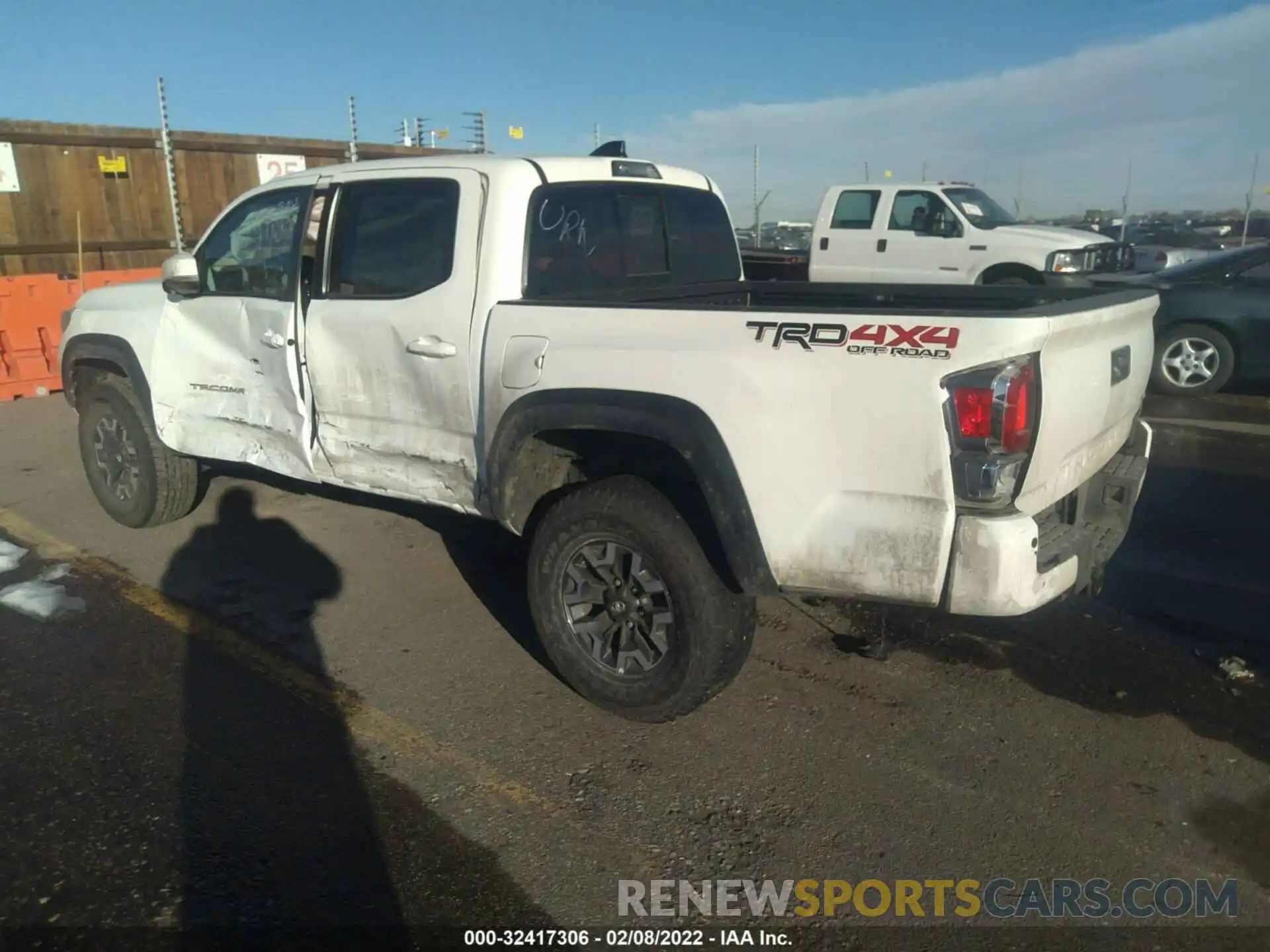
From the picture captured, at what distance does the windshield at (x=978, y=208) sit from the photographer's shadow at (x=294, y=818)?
34.4 ft

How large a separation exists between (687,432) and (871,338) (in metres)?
0.66

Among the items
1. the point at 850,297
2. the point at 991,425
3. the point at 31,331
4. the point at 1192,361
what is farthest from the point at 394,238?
the point at 1192,361

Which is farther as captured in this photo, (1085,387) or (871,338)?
(1085,387)

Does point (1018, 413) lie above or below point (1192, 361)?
above

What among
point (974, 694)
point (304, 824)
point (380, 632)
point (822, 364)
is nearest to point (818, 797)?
point (974, 694)

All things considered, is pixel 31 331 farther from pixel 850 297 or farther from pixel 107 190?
pixel 850 297

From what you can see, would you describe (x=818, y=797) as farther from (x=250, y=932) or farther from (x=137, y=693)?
(x=137, y=693)

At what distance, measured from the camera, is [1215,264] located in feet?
30.3

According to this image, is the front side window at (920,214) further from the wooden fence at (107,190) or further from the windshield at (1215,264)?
the wooden fence at (107,190)

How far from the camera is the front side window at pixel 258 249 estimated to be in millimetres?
4605

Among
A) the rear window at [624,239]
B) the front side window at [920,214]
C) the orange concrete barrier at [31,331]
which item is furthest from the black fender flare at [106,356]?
the front side window at [920,214]

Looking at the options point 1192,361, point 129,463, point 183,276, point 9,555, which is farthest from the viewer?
point 1192,361

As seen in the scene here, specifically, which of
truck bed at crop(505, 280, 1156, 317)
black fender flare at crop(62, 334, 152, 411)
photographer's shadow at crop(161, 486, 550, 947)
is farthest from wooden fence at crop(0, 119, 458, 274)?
truck bed at crop(505, 280, 1156, 317)

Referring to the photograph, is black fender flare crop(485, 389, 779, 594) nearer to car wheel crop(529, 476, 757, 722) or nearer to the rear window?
car wheel crop(529, 476, 757, 722)
